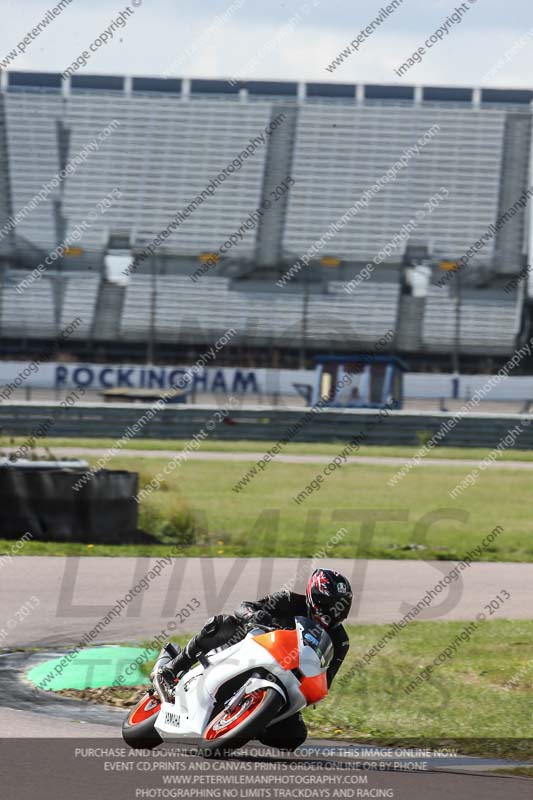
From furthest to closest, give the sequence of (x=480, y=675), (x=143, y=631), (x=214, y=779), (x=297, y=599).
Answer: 1. (x=143, y=631)
2. (x=480, y=675)
3. (x=297, y=599)
4. (x=214, y=779)

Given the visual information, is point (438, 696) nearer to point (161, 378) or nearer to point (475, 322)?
point (161, 378)

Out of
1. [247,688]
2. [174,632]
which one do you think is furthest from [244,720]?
[174,632]

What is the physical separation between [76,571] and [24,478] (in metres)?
1.99

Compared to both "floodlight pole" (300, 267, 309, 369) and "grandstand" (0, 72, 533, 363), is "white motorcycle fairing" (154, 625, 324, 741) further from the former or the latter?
"grandstand" (0, 72, 533, 363)

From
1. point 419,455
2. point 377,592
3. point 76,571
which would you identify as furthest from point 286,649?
point 419,455

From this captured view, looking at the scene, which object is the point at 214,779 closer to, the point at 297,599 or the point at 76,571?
the point at 297,599

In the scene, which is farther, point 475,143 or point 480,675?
point 475,143

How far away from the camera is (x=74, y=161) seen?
209ft

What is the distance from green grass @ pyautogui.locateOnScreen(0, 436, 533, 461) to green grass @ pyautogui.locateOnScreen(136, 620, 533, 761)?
1808 cm

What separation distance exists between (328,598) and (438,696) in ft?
7.52

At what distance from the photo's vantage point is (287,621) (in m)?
6.09

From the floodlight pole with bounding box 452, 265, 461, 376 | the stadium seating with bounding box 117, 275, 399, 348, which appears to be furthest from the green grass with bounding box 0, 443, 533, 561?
the stadium seating with bounding box 117, 275, 399, 348

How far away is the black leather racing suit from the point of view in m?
6.05

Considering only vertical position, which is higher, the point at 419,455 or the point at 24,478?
the point at 24,478
